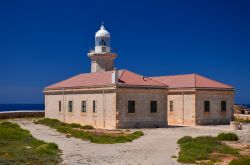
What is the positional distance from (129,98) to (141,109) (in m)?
1.48

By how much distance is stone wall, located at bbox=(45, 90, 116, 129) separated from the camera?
1258 inches

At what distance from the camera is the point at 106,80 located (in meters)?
33.8

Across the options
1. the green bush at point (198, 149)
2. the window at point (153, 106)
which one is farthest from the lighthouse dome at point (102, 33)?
the green bush at point (198, 149)

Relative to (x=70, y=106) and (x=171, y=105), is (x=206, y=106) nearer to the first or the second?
(x=171, y=105)

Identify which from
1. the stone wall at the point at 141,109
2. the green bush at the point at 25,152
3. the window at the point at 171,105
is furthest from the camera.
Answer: the window at the point at 171,105

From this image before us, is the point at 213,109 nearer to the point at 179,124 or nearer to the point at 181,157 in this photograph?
the point at 179,124

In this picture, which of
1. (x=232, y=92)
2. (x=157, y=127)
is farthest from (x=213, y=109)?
(x=157, y=127)

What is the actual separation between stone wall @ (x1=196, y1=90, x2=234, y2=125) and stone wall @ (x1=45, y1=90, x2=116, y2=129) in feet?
28.4

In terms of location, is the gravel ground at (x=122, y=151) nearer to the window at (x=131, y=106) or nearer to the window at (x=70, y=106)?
the window at (x=131, y=106)

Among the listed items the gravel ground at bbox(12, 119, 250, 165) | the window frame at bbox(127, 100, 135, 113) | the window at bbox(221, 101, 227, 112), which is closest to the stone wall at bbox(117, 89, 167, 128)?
the window frame at bbox(127, 100, 135, 113)

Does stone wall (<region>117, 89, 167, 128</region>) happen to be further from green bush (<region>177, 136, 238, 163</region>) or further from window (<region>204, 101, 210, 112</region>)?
green bush (<region>177, 136, 238, 163</region>)

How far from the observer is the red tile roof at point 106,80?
108 ft

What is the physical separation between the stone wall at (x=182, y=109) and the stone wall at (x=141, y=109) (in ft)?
10.9

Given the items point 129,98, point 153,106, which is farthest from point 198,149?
point 153,106
